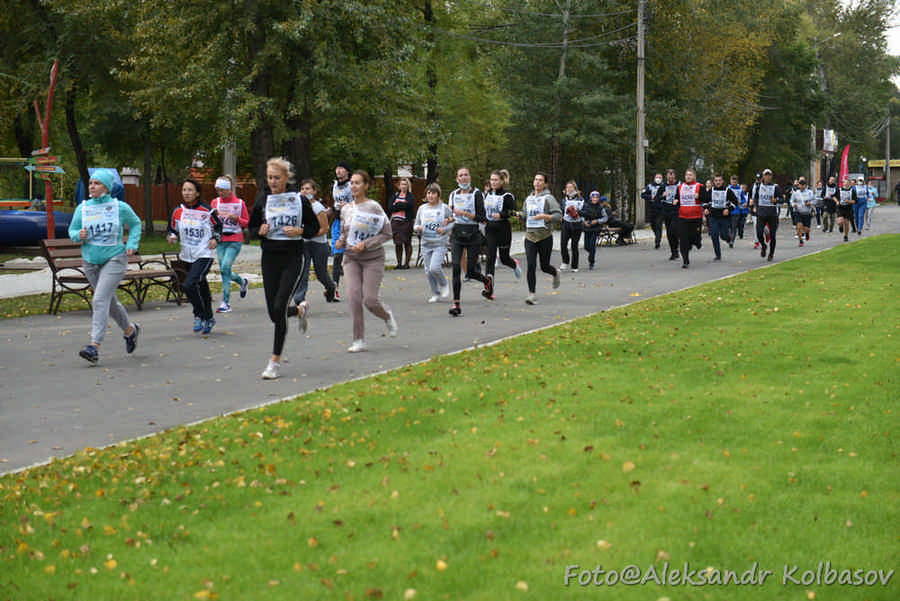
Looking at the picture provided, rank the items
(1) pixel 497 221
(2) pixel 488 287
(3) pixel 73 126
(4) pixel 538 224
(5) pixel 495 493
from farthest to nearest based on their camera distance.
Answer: (3) pixel 73 126
(2) pixel 488 287
(4) pixel 538 224
(1) pixel 497 221
(5) pixel 495 493

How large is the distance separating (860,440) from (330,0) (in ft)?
74.3

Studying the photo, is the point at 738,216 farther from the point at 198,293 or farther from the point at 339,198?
the point at 198,293

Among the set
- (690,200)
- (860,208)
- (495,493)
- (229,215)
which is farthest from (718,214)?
(495,493)

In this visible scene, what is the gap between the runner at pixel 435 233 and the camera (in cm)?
1530

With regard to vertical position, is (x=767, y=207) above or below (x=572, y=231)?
above

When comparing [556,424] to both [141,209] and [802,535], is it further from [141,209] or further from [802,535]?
[141,209]

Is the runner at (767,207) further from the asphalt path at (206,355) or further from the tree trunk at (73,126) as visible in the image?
A: the tree trunk at (73,126)

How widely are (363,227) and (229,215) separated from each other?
15.9 ft

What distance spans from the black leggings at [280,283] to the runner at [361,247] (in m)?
1.01

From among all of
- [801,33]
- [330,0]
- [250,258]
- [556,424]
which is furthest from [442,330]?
[801,33]

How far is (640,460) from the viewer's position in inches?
238

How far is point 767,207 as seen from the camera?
23500 millimetres

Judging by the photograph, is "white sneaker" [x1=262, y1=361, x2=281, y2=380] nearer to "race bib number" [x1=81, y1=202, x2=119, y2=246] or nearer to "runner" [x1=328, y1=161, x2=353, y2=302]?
"race bib number" [x1=81, y1=202, x2=119, y2=246]

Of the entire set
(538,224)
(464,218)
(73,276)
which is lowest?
(73,276)
